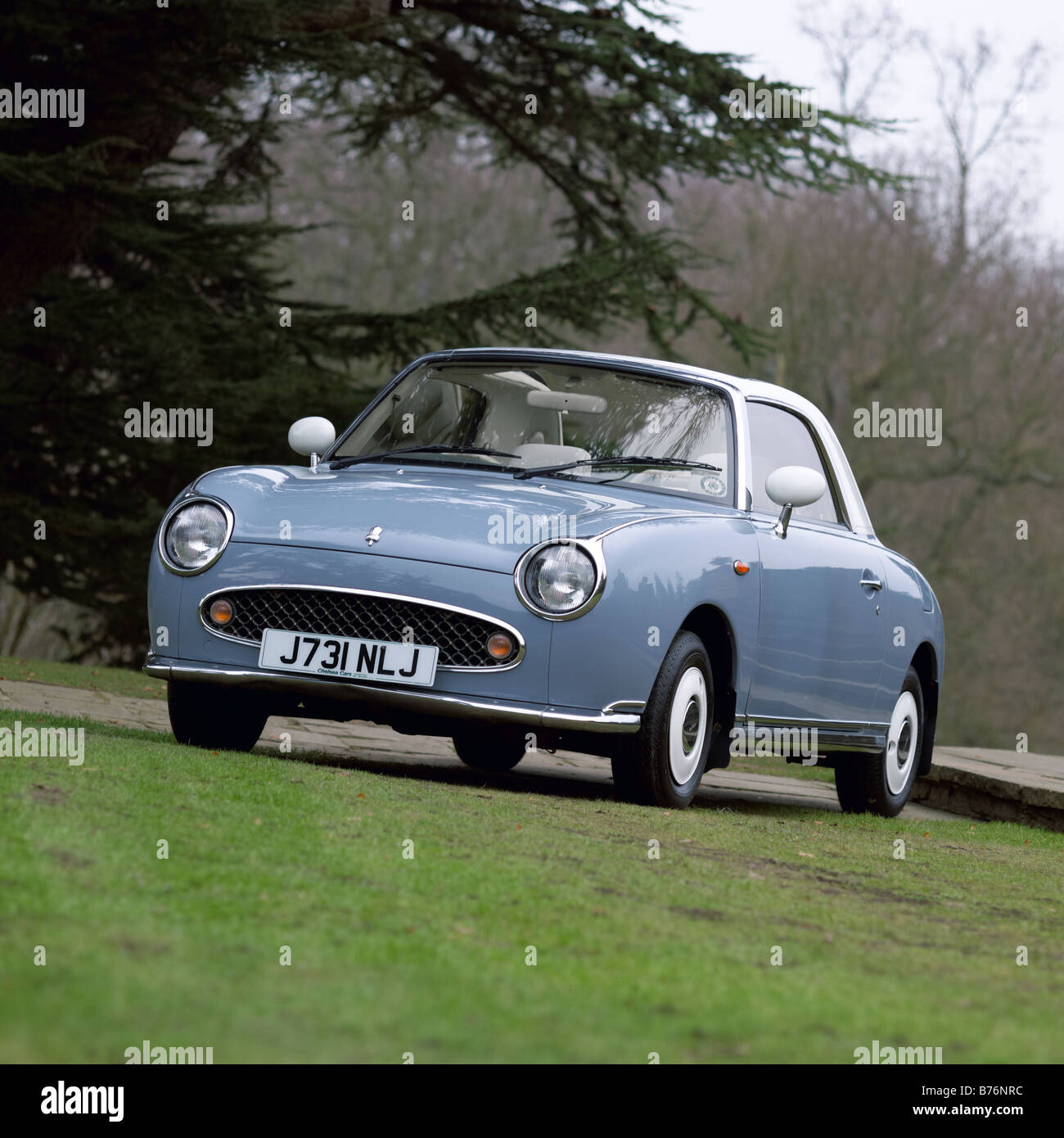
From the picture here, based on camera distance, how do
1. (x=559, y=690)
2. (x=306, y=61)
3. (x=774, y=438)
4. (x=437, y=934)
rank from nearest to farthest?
(x=437, y=934) < (x=559, y=690) < (x=774, y=438) < (x=306, y=61)

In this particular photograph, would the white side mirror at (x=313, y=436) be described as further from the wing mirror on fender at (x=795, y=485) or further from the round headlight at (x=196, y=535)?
the wing mirror on fender at (x=795, y=485)

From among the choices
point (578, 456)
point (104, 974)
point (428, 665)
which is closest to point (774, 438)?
point (578, 456)

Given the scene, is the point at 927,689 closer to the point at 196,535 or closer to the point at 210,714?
the point at 210,714

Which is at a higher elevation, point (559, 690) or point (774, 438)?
point (774, 438)

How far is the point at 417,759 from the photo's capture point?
28.1 feet

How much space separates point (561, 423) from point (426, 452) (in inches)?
22.6

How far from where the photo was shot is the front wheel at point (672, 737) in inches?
245

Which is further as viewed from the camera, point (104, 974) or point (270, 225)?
point (270, 225)

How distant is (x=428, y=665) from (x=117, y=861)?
2.35 m

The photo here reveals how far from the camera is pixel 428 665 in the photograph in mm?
6035

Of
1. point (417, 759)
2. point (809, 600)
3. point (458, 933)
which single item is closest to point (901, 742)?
point (809, 600)

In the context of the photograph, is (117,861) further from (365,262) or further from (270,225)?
(365,262)

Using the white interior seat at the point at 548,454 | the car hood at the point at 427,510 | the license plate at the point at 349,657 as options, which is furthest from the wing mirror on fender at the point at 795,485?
the license plate at the point at 349,657

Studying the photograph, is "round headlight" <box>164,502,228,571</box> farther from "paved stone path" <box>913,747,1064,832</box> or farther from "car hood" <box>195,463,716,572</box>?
"paved stone path" <box>913,747,1064,832</box>
